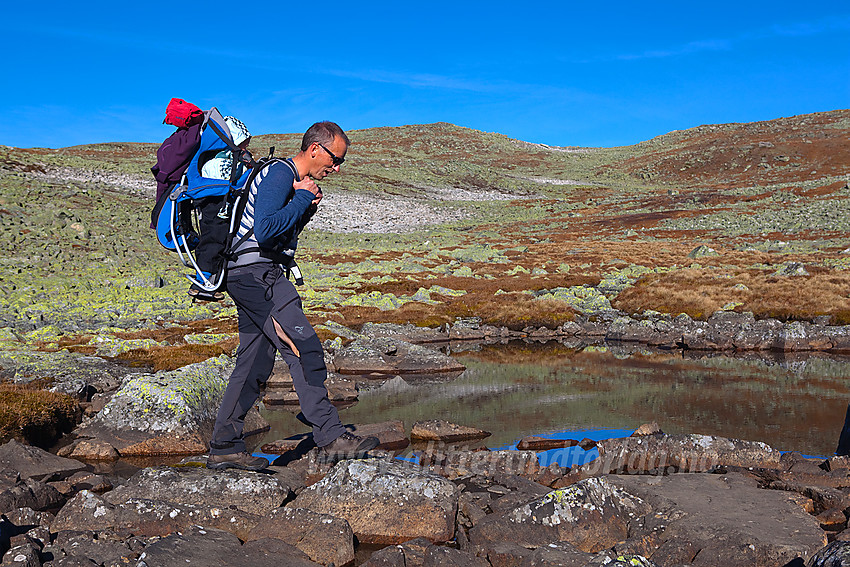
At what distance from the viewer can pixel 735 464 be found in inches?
337

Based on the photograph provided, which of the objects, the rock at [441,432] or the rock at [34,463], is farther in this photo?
the rock at [441,432]

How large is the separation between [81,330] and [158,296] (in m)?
6.93

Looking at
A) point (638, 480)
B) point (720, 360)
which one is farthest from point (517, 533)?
point (720, 360)

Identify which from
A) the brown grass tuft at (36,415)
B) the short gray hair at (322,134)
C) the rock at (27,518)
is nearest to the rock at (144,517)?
the rock at (27,518)

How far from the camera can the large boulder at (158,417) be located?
9766mm

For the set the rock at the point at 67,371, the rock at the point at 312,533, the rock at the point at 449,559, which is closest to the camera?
the rock at the point at 449,559

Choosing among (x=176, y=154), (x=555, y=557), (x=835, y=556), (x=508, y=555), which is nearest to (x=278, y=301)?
(x=176, y=154)

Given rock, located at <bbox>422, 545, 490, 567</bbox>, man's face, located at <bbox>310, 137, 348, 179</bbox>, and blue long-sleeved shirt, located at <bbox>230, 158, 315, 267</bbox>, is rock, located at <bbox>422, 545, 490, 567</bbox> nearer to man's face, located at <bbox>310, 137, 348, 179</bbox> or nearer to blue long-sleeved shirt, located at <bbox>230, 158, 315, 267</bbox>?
blue long-sleeved shirt, located at <bbox>230, 158, 315, 267</bbox>

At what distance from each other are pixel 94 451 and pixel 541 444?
19.9ft

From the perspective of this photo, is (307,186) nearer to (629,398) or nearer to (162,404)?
(162,404)

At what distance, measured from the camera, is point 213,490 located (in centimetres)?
659

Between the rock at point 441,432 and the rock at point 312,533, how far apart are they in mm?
4557

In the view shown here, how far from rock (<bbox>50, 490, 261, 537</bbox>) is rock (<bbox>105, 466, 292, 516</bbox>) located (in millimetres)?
180

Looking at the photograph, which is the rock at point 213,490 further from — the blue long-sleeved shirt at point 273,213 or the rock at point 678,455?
the rock at point 678,455
